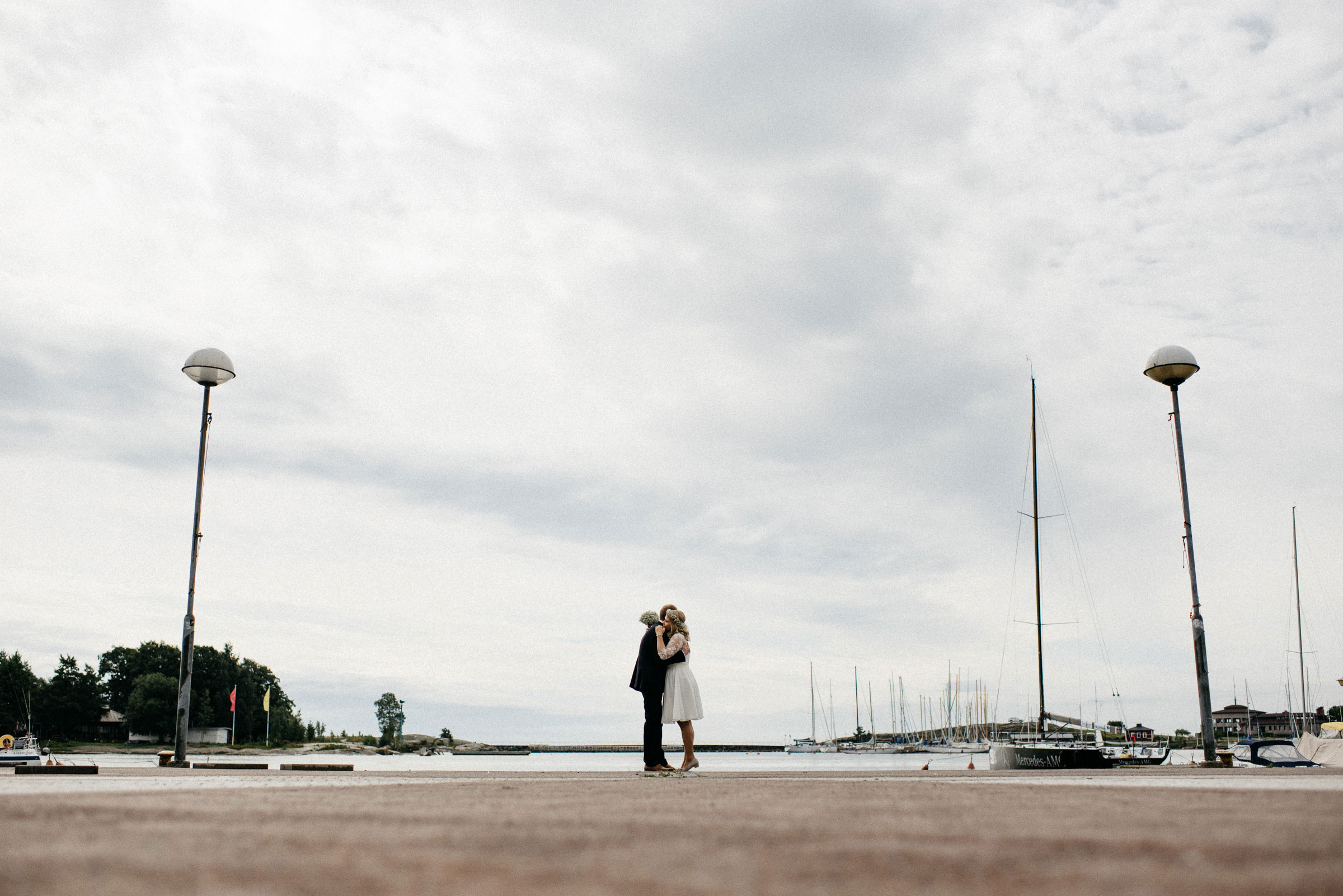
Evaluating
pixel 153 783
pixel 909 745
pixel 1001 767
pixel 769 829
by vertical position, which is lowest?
pixel 909 745

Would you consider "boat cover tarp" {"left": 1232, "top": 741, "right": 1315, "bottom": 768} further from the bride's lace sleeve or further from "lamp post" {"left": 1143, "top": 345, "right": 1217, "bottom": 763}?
A: the bride's lace sleeve

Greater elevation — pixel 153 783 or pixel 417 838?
pixel 417 838

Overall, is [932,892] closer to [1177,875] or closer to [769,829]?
[1177,875]

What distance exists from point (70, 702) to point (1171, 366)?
11955cm

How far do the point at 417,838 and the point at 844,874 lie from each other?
1.06 metres

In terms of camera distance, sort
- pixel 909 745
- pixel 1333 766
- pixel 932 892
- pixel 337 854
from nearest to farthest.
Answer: pixel 932 892 < pixel 337 854 < pixel 1333 766 < pixel 909 745

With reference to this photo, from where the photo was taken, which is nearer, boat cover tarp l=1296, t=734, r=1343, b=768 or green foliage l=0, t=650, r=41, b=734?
boat cover tarp l=1296, t=734, r=1343, b=768

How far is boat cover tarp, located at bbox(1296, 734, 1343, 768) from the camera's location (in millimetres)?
12984

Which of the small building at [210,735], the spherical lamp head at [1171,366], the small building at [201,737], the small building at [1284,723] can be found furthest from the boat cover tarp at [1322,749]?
the small building at [210,735]

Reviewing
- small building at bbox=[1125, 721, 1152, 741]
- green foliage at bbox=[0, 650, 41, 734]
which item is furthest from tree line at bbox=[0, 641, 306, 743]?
small building at bbox=[1125, 721, 1152, 741]

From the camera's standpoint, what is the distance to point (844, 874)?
66.7 inches

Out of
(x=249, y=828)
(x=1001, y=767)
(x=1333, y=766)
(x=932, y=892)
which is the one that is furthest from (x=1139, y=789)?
(x=1001, y=767)

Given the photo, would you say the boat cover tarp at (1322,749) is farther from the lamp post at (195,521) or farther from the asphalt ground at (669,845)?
the lamp post at (195,521)

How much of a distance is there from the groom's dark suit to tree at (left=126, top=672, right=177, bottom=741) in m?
98.2
